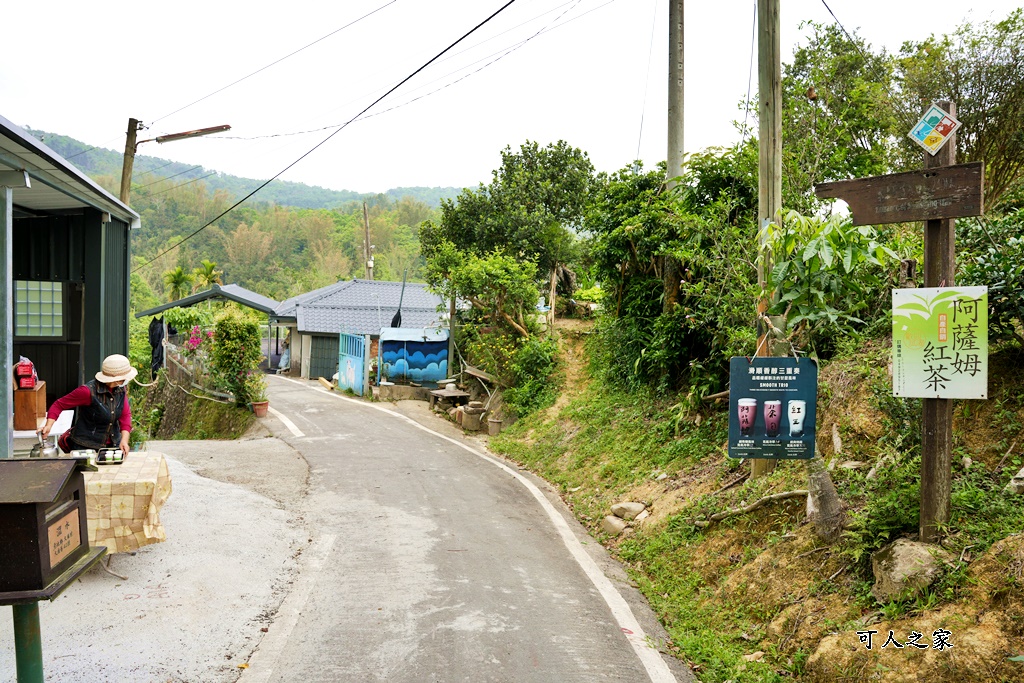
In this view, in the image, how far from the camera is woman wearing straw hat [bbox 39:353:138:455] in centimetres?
721

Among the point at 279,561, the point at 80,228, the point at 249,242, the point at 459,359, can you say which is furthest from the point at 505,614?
the point at 249,242

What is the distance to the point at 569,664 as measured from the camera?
17.1ft

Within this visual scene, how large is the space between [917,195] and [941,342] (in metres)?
1.10

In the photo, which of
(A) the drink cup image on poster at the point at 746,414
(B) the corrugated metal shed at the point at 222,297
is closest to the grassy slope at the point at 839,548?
(A) the drink cup image on poster at the point at 746,414

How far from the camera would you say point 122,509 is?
6.03m

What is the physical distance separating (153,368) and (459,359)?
1335cm

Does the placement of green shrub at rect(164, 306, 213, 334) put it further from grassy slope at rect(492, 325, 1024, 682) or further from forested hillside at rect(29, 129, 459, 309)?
forested hillside at rect(29, 129, 459, 309)

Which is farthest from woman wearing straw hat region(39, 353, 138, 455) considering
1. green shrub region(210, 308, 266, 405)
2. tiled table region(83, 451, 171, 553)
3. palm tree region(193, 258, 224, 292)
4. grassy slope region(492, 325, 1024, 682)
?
palm tree region(193, 258, 224, 292)

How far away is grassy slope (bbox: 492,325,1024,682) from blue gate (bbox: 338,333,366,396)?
1499cm

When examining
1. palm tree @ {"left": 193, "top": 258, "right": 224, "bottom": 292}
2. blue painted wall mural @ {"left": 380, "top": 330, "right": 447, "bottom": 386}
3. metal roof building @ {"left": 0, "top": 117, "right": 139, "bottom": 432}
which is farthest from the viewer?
palm tree @ {"left": 193, "top": 258, "right": 224, "bottom": 292}

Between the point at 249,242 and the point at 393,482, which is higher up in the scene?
the point at 249,242

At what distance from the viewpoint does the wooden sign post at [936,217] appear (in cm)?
527

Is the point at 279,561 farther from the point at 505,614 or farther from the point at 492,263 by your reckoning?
the point at 492,263

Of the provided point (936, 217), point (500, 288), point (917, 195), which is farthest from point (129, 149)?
point (936, 217)
